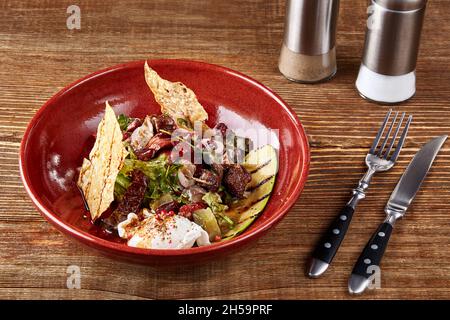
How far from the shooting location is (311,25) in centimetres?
241

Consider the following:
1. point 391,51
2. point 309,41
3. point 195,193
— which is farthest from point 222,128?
point 391,51

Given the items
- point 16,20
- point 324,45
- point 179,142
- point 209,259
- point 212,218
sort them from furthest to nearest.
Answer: point 16,20 < point 324,45 < point 179,142 < point 212,218 < point 209,259

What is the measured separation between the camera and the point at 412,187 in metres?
2.07

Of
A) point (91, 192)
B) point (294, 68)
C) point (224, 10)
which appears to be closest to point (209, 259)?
point (91, 192)

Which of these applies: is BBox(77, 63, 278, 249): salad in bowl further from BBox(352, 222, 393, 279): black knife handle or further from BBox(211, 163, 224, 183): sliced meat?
BBox(352, 222, 393, 279): black knife handle

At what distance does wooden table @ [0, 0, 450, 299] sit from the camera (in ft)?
5.95

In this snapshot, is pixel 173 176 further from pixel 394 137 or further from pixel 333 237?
pixel 394 137

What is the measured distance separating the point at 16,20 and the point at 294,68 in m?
1.09

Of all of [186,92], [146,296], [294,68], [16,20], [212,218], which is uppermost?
[16,20]

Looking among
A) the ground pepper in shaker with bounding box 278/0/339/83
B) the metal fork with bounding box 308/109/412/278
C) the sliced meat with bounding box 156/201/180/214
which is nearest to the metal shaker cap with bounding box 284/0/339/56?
the ground pepper in shaker with bounding box 278/0/339/83

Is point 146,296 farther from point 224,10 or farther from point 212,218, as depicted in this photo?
point 224,10

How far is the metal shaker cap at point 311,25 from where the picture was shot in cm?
238

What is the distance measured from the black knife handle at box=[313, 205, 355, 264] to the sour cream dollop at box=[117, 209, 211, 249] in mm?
296

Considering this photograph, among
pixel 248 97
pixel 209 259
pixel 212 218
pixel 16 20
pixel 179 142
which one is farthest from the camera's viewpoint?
pixel 16 20
